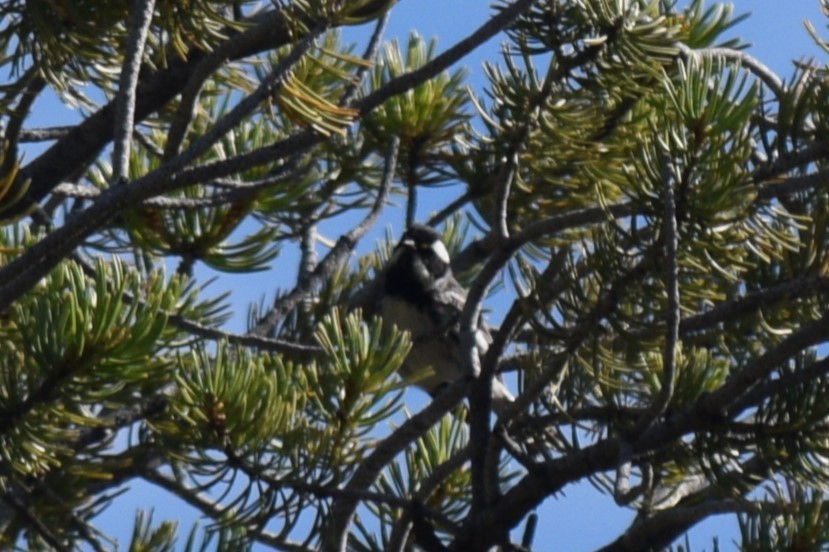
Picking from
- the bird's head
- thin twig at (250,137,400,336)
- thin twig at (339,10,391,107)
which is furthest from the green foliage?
the bird's head

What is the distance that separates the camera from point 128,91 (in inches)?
47.8

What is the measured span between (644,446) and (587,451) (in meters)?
0.08

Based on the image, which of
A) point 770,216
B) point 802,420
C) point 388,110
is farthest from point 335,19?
point 388,110

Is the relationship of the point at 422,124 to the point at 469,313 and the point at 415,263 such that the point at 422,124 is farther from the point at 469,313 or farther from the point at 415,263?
the point at 415,263

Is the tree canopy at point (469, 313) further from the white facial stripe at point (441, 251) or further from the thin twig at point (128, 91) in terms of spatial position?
the white facial stripe at point (441, 251)

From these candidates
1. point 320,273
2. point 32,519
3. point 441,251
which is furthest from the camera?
point 441,251

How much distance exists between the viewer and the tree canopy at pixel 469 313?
4.26 feet

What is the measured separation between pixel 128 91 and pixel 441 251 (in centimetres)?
237

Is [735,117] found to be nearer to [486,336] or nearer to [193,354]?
[193,354]

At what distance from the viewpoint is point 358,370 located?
5.06 ft

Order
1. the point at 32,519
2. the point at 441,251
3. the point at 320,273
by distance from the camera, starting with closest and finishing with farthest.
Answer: the point at 32,519 → the point at 320,273 → the point at 441,251

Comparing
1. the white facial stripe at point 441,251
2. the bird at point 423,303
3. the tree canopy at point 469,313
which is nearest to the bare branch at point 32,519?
the tree canopy at point 469,313

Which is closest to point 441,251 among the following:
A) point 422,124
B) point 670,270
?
point 422,124

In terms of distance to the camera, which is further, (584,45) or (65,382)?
(584,45)
